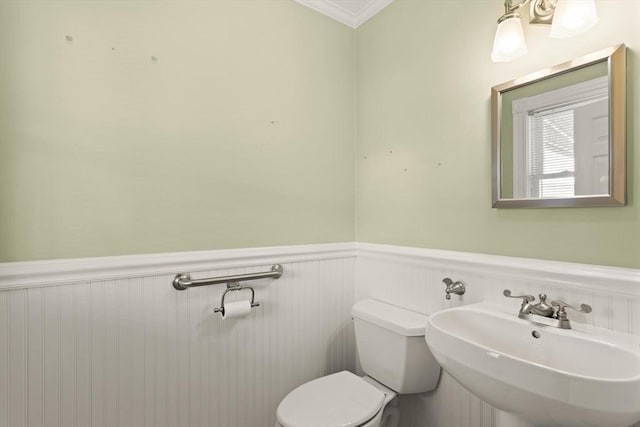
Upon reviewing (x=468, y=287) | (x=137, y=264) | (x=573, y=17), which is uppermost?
(x=573, y=17)

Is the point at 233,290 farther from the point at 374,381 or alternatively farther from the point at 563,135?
the point at 563,135

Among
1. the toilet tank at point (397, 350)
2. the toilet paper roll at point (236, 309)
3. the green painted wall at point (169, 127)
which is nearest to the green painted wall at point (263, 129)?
A: the green painted wall at point (169, 127)

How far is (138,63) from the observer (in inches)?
51.1

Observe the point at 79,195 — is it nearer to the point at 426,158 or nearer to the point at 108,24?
the point at 108,24

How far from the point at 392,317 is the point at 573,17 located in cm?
127

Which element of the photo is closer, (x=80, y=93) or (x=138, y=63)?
(x=80, y=93)

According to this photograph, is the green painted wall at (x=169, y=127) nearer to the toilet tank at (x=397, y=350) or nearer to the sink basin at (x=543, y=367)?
the toilet tank at (x=397, y=350)

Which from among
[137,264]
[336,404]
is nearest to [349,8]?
[137,264]

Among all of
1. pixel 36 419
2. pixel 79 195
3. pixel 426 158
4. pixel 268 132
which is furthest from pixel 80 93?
pixel 426 158

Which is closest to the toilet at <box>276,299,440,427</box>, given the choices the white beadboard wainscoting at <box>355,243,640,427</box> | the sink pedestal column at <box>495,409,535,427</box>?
the white beadboard wainscoting at <box>355,243,640,427</box>

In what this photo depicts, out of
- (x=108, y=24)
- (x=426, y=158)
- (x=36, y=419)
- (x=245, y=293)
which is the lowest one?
(x=36, y=419)

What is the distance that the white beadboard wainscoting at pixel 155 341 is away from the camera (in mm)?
1103

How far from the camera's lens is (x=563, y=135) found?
1.11 m

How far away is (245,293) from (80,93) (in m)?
1.04
